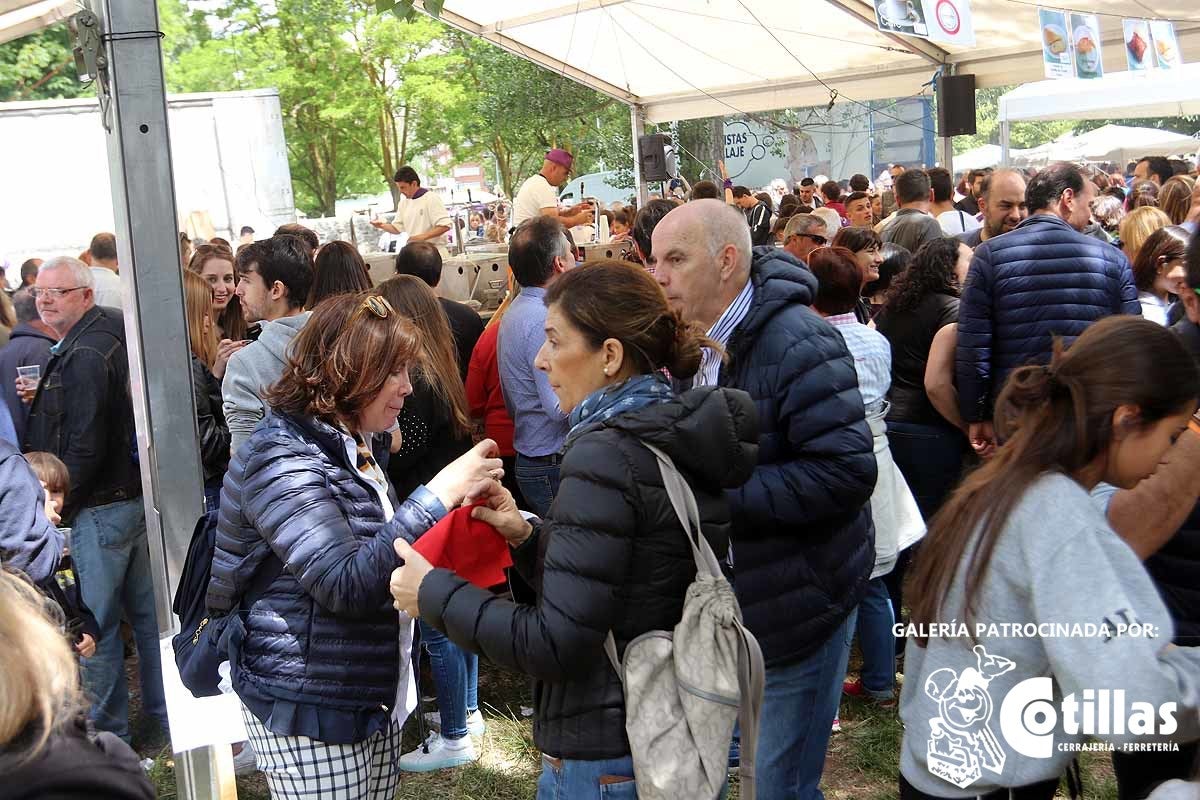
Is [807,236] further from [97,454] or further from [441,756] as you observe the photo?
[97,454]

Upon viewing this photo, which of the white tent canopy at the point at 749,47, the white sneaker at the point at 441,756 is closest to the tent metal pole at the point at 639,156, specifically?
the white tent canopy at the point at 749,47

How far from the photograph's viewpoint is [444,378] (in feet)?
13.8

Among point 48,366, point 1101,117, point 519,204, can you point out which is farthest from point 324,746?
point 1101,117

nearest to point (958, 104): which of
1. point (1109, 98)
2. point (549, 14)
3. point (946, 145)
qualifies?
point (946, 145)

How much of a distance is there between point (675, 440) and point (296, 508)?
0.83 metres

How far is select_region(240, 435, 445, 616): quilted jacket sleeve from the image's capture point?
2.19 m

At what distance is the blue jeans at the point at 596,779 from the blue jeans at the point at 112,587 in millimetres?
2881

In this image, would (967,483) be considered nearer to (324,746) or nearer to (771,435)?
(771,435)

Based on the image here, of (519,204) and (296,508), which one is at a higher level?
(519,204)

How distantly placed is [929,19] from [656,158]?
4975 mm

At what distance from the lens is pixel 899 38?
37.2 feet

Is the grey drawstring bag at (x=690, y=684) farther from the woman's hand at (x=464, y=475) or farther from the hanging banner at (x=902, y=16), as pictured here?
the hanging banner at (x=902, y=16)

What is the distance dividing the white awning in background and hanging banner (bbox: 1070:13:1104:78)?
27.9 feet

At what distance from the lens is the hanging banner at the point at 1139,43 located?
9273 millimetres
